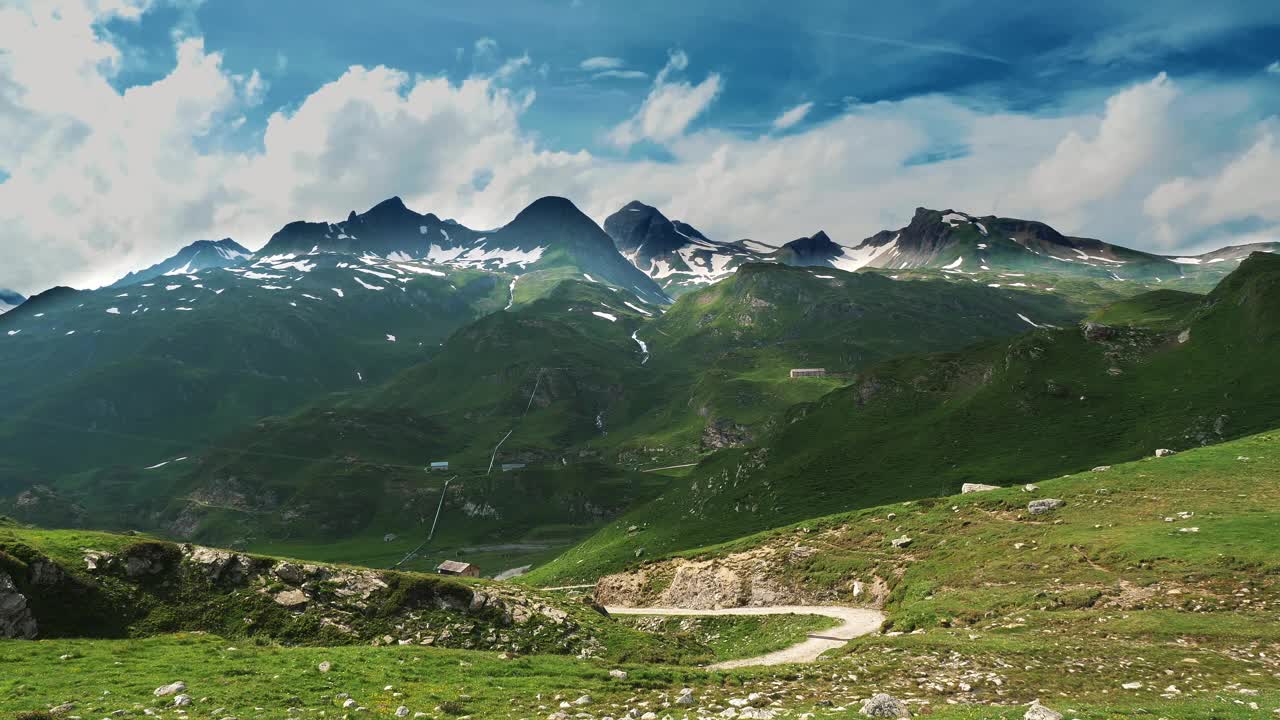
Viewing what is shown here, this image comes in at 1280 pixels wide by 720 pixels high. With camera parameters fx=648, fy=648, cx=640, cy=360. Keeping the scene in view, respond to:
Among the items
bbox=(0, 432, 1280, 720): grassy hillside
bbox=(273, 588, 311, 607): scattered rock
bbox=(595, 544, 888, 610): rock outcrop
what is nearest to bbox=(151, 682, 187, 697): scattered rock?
bbox=(0, 432, 1280, 720): grassy hillside

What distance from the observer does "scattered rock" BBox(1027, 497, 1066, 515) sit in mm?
53344

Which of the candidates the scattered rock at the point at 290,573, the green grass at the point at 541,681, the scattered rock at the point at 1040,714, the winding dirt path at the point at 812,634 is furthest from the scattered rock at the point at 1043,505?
the scattered rock at the point at 290,573

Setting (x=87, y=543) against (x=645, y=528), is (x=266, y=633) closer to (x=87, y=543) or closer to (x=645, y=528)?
(x=87, y=543)

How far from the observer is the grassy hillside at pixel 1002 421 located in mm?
92562

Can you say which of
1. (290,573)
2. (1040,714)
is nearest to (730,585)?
(290,573)

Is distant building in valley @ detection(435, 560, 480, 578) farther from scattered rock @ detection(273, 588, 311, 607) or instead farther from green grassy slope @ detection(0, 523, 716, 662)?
scattered rock @ detection(273, 588, 311, 607)

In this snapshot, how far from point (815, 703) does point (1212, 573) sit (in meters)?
28.0

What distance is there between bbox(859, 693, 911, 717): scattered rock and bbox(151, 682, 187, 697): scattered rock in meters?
23.8

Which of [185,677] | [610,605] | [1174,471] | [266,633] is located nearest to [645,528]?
[610,605]

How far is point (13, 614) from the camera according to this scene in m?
30.9

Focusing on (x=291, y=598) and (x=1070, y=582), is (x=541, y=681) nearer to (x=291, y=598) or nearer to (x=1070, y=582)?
(x=291, y=598)

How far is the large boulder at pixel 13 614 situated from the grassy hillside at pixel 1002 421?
77603mm

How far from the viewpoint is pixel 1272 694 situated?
21250mm

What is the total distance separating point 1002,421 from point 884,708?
3976 inches
